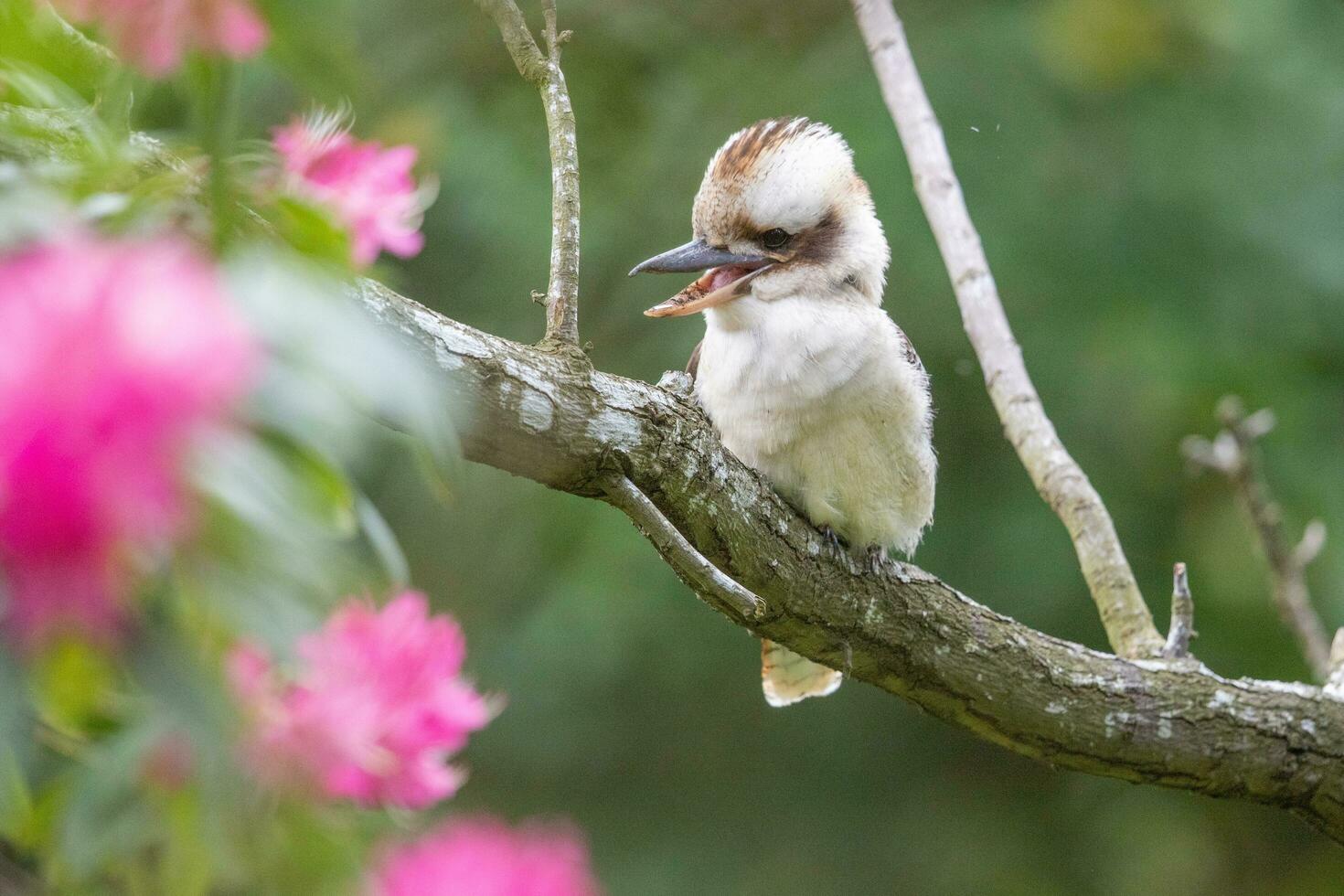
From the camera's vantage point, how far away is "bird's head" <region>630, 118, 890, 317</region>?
7.57 feet

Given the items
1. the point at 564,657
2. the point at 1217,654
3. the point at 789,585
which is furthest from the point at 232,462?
the point at 1217,654

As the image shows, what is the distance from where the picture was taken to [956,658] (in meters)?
2.05

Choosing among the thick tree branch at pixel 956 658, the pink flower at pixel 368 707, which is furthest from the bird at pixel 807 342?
the pink flower at pixel 368 707

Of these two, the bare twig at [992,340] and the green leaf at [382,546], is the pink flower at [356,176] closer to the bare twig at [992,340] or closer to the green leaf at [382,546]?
the green leaf at [382,546]

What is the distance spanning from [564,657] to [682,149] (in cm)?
153

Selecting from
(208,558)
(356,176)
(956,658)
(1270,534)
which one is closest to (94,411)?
(208,558)

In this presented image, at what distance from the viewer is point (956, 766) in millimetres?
4512

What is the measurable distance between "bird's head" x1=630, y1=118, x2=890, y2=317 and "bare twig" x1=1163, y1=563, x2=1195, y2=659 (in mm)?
670

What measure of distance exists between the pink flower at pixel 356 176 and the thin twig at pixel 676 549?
1.32 ft

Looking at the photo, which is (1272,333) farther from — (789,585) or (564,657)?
(789,585)

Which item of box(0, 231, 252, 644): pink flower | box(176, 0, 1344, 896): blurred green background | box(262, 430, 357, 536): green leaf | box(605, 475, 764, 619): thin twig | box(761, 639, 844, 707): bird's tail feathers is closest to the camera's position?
box(0, 231, 252, 644): pink flower

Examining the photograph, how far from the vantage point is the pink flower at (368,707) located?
75cm

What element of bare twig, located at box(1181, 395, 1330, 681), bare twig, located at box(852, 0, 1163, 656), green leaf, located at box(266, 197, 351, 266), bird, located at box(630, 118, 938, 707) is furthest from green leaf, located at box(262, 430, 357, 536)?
bare twig, located at box(1181, 395, 1330, 681)

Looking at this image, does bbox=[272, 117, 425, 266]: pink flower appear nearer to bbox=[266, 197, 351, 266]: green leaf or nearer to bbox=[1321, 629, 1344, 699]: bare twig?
bbox=[266, 197, 351, 266]: green leaf
